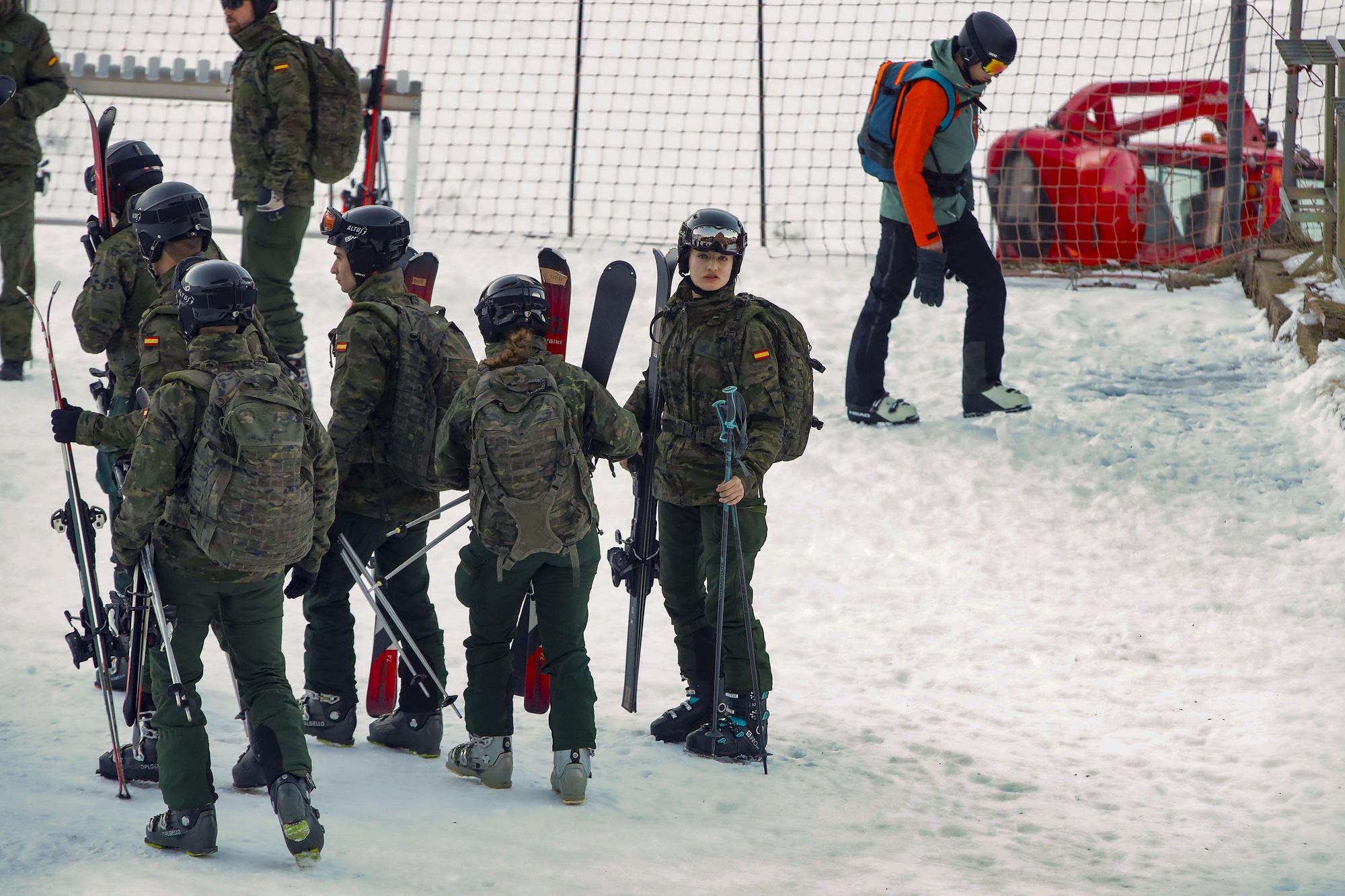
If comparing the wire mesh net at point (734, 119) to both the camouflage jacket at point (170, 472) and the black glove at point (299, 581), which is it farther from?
the camouflage jacket at point (170, 472)

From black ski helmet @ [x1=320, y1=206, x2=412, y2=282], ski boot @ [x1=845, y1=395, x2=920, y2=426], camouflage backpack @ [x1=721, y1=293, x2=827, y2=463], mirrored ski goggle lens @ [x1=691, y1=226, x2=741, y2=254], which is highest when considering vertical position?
mirrored ski goggle lens @ [x1=691, y1=226, x2=741, y2=254]

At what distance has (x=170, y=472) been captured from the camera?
389cm

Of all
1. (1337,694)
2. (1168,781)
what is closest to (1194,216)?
(1337,694)

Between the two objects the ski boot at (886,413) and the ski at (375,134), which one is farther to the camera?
the ski at (375,134)

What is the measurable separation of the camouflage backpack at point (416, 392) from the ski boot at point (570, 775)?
950mm

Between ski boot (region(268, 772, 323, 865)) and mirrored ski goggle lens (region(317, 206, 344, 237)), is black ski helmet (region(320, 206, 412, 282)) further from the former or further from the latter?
ski boot (region(268, 772, 323, 865))

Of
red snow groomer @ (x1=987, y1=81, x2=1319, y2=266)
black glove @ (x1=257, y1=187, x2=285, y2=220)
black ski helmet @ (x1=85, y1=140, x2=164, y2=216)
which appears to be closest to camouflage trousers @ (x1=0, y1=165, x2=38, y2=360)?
black glove @ (x1=257, y1=187, x2=285, y2=220)

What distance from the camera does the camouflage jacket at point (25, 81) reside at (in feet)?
24.5

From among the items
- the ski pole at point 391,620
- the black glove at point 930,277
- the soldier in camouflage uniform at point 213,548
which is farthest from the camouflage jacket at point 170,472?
the black glove at point 930,277

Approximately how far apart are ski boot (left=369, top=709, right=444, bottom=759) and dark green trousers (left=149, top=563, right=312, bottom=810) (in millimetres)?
876

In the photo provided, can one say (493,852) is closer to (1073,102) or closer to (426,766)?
(426,766)

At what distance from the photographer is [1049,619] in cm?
635

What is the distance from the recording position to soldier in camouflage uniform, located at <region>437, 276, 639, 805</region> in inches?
174

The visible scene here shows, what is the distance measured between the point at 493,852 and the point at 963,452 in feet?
14.2
